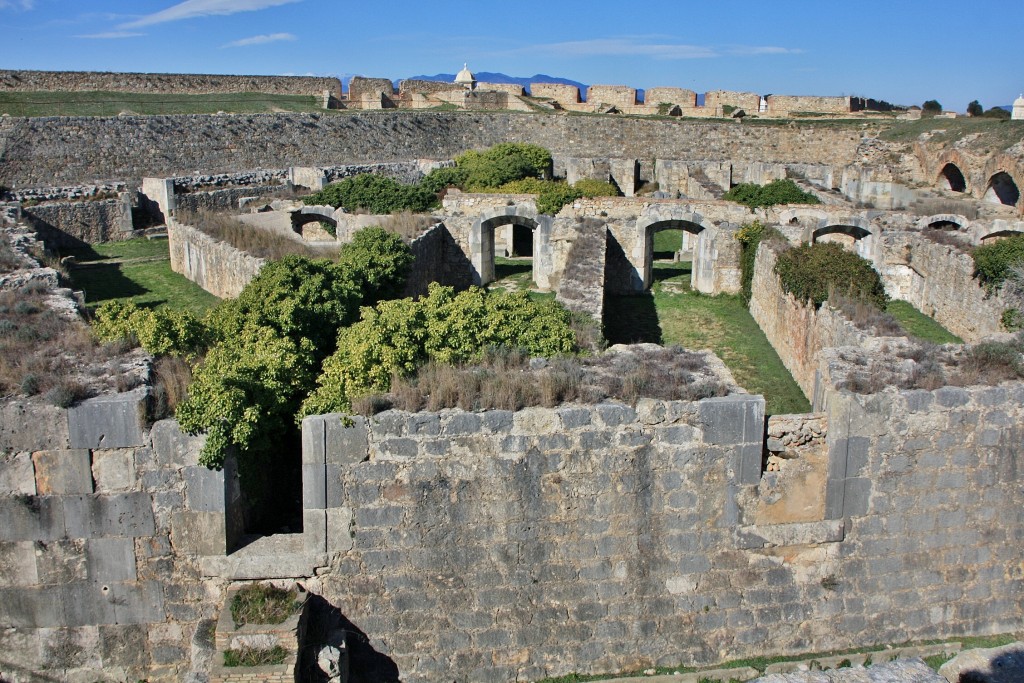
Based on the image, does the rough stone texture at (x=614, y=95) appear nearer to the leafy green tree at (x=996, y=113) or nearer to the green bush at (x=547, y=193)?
the leafy green tree at (x=996, y=113)

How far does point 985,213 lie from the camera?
2555cm

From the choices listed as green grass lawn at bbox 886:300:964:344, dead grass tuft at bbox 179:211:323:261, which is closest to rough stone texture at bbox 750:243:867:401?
green grass lawn at bbox 886:300:964:344

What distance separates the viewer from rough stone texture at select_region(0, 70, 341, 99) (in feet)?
126

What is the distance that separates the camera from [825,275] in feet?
47.0

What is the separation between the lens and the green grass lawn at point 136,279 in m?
17.6

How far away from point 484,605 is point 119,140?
30.7 meters

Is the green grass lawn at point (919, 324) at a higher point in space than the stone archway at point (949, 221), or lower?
lower

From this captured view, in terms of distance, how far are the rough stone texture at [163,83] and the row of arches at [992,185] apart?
30477 millimetres

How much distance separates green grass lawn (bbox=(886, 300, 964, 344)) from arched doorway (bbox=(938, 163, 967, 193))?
18.3m

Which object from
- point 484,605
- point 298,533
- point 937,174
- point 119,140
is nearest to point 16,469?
point 298,533

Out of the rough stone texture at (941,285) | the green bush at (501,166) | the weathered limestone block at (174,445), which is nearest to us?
the weathered limestone block at (174,445)

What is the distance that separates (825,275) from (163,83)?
123 feet

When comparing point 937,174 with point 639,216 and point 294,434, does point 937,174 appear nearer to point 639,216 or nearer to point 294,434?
point 639,216

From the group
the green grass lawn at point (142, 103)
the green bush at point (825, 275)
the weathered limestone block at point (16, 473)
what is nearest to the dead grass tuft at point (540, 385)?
the weathered limestone block at point (16, 473)
